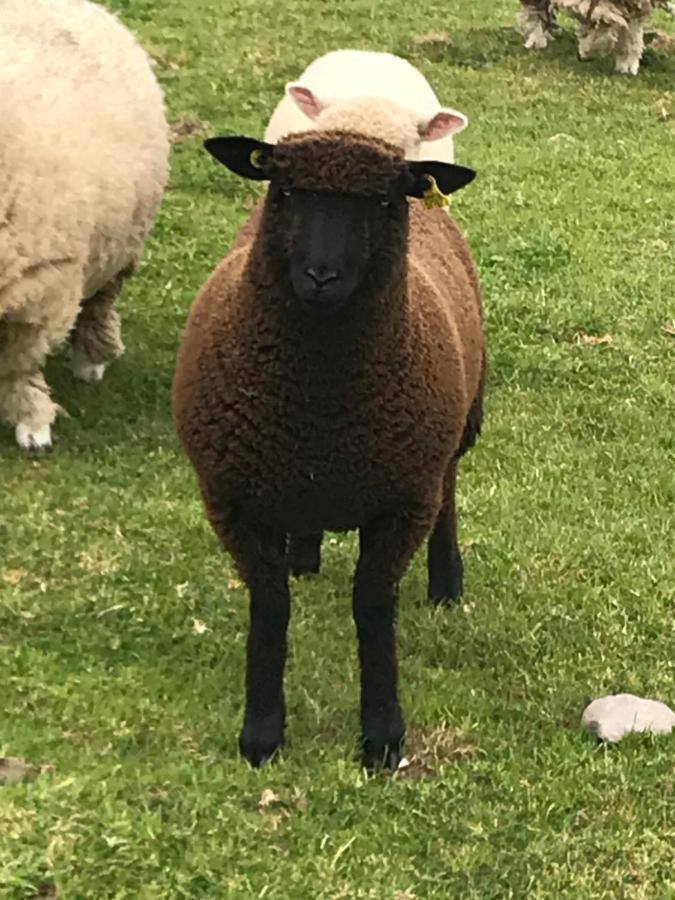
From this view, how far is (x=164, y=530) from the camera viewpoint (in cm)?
545

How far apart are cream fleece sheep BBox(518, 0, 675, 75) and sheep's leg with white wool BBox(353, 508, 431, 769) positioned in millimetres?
11450

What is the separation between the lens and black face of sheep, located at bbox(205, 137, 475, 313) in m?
3.24

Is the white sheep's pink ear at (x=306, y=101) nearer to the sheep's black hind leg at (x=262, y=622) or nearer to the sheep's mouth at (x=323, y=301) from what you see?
the sheep's mouth at (x=323, y=301)

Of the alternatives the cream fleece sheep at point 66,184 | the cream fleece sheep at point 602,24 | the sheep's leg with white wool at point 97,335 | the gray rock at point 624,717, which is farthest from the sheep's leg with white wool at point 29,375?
the cream fleece sheep at point 602,24

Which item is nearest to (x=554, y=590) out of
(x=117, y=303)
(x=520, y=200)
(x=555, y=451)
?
(x=555, y=451)

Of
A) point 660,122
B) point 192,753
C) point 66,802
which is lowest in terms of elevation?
point 660,122

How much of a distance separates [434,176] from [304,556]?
203cm

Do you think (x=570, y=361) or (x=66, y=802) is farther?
(x=570, y=361)

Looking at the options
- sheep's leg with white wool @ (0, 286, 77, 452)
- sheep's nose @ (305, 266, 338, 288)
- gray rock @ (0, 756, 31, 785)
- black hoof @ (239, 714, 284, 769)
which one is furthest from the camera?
sheep's leg with white wool @ (0, 286, 77, 452)

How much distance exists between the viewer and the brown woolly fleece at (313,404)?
3.49 meters

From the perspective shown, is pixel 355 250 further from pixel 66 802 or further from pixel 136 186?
pixel 136 186

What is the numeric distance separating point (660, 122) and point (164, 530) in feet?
29.0

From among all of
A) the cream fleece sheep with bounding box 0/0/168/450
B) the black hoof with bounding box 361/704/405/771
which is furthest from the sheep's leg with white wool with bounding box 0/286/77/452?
the black hoof with bounding box 361/704/405/771

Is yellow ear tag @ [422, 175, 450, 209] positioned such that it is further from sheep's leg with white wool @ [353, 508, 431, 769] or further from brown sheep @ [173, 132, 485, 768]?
sheep's leg with white wool @ [353, 508, 431, 769]
